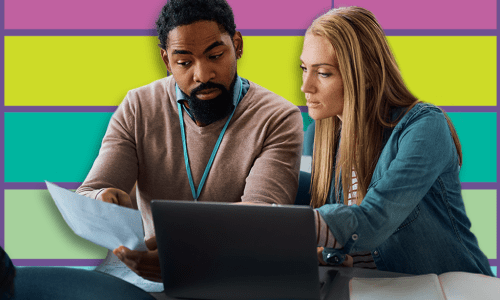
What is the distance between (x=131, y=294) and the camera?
0.75 metres

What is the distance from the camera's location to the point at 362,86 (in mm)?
1143

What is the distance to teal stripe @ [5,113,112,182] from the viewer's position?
111 inches

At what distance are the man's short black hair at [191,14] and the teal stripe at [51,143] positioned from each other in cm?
164

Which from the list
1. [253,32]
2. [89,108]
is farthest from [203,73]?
[89,108]

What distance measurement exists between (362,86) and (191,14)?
49 centimetres

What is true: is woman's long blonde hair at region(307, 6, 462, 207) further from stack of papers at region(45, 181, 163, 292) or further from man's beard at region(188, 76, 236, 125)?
stack of papers at region(45, 181, 163, 292)

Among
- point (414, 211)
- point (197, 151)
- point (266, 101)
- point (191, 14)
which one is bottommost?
point (414, 211)

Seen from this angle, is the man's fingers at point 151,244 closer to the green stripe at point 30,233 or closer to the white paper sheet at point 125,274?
the white paper sheet at point 125,274

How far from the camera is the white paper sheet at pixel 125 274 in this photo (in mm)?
998

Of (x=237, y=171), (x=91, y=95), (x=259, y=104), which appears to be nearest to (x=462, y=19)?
(x=259, y=104)

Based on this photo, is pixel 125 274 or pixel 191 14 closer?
pixel 125 274

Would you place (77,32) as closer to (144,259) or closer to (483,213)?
(144,259)

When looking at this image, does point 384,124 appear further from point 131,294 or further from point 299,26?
point 299,26

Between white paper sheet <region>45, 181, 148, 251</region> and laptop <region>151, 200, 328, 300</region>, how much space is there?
4 centimetres
